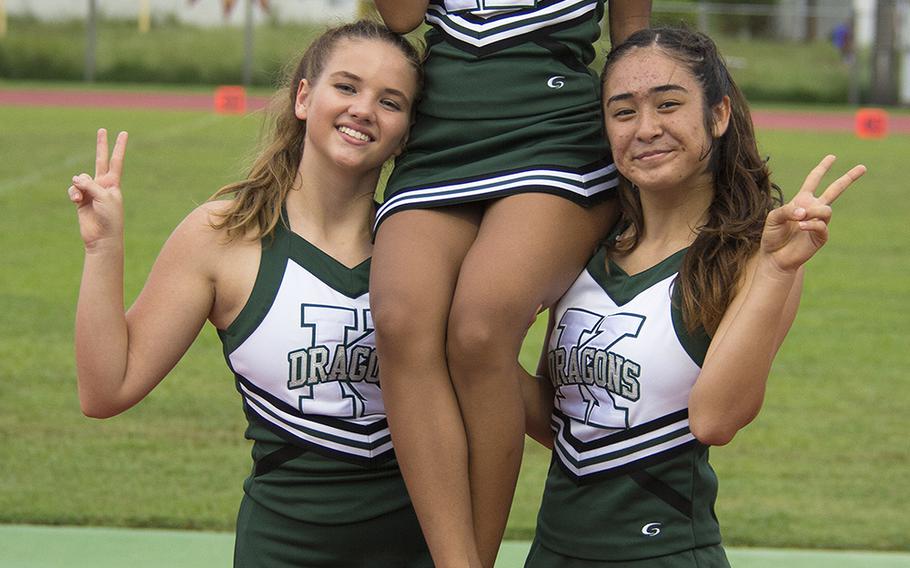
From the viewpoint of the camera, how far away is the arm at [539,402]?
2.58 meters

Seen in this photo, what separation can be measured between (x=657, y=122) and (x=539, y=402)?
0.56 metres

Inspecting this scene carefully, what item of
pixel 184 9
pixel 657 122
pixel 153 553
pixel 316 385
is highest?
pixel 657 122

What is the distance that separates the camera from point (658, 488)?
7.96ft

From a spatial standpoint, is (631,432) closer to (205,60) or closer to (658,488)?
(658,488)

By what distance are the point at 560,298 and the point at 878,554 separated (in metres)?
2.24

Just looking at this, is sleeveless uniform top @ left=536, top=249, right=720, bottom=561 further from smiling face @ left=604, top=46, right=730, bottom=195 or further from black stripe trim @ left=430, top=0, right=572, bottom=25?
black stripe trim @ left=430, top=0, right=572, bottom=25

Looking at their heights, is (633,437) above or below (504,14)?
below

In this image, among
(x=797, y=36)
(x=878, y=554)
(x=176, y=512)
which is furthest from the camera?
(x=797, y=36)

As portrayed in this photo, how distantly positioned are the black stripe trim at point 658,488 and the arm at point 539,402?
0.77 ft

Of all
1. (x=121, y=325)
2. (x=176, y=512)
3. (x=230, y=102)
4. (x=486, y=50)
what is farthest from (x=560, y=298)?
(x=230, y=102)

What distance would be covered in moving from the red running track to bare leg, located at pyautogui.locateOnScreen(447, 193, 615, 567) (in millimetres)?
19748

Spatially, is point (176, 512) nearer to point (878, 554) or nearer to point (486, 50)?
point (878, 554)

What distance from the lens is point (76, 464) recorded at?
539 centimetres

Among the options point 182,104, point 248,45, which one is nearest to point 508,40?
point 182,104
